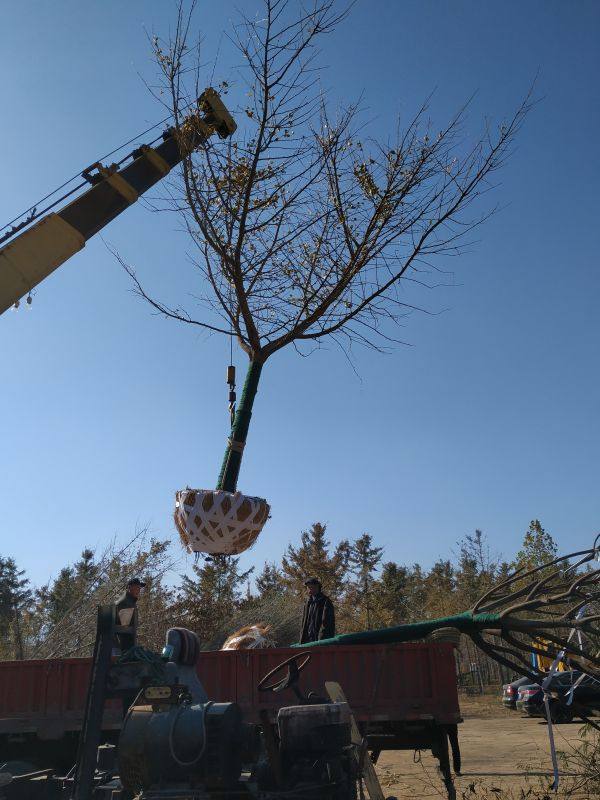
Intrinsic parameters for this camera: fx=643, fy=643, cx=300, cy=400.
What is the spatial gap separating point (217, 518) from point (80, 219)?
9923 mm

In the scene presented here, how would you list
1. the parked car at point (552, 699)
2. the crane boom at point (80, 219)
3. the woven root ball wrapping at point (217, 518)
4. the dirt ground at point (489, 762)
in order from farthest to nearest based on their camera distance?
the parked car at point (552, 699) < the crane boom at point (80, 219) < the dirt ground at point (489, 762) < the woven root ball wrapping at point (217, 518)

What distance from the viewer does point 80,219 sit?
12430 millimetres

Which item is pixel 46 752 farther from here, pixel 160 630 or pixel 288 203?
pixel 160 630

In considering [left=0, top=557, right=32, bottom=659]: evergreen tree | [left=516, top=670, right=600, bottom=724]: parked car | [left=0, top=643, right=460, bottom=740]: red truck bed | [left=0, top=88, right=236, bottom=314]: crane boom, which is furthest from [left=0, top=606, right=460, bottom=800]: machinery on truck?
[left=0, top=557, right=32, bottom=659]: evergreen tree

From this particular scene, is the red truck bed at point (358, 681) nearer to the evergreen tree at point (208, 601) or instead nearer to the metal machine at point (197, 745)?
the metal machine at point (197, 745)

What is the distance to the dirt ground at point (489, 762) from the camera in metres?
10.4

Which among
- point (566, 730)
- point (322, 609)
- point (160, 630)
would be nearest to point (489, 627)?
point (322, 609)

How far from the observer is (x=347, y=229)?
20.0ft

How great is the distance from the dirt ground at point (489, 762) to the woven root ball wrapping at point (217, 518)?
679 centimetres

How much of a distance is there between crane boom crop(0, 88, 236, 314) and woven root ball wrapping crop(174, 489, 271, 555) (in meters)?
7.35

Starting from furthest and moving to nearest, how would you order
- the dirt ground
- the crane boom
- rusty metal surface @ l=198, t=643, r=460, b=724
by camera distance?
1. the crane boom
2. the dirt ground
3. rusty metal surface @ l=198, t=643, r=460, b=724

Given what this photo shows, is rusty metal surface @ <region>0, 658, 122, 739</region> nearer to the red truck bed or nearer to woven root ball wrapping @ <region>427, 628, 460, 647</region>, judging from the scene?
the red truck bed

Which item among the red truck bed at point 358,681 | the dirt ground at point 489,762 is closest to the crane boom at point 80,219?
the red truck bed at point 358,681

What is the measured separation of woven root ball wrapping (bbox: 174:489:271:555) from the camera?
428 centimetres
